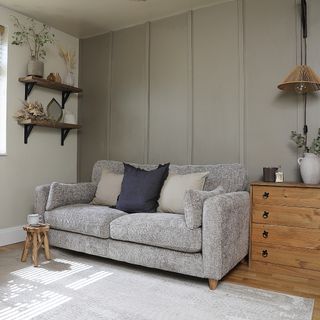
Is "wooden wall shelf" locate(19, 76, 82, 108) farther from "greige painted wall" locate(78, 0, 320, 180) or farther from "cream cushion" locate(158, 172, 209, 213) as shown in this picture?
"cream cushion" locate(158, 172, 209, 213)

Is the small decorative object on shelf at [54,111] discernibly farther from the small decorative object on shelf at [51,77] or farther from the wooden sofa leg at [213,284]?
the wooden sofa leg at [213,284]

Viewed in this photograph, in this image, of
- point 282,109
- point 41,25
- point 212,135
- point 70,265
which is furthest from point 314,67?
point 41,25

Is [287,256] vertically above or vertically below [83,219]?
below

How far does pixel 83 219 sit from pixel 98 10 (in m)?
2.21

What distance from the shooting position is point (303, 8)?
2.75m

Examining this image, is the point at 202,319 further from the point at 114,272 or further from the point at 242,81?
the point at 242,81

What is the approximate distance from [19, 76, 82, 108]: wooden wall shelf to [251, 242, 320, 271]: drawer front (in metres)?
2.71

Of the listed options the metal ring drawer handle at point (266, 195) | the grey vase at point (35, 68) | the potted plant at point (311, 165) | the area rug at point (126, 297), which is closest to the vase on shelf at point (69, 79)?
the grey vase at point (35, 68)

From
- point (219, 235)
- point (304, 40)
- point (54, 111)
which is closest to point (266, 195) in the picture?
point (219, 235)

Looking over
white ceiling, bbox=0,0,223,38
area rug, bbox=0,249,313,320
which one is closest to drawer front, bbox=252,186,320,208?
area rug, bbox=0,249,313,320

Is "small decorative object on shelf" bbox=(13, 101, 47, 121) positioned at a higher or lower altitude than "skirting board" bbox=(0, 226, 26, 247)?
higher

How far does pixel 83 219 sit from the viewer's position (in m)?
2.69

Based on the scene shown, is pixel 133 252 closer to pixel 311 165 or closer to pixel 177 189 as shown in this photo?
pixel 177 189

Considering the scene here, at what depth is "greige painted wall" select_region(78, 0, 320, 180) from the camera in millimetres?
2920
